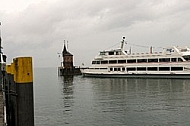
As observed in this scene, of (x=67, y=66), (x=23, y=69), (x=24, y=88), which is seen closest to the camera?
(x=23, y=69)

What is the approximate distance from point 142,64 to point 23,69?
54.1 meters

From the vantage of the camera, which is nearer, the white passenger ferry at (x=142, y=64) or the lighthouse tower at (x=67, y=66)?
the white passenger ferry at (x=142, y=64)

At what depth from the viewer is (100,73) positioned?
218ft

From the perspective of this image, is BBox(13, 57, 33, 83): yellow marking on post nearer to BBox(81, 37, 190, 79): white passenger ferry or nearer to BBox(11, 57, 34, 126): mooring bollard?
BBox(11, 57, 34, 126): mooring bollard

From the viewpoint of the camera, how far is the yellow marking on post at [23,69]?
6492 millimetres

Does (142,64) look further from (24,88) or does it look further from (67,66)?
(24,88)

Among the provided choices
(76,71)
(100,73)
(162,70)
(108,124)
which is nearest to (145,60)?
(162,70)

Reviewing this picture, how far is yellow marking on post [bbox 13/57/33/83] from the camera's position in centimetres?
649

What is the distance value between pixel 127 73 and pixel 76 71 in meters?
29.1

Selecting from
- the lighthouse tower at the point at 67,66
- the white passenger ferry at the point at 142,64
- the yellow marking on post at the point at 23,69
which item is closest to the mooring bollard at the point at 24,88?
the yellow marking on post at the point at 23,69

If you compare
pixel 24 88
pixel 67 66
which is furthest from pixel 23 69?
pixel 67 66

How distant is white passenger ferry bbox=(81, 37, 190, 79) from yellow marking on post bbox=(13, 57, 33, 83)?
50.3m

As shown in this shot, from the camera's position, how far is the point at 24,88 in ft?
22.6

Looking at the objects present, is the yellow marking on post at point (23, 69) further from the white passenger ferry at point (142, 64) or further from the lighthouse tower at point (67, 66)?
the lighthouse tower at point (67, 66)
